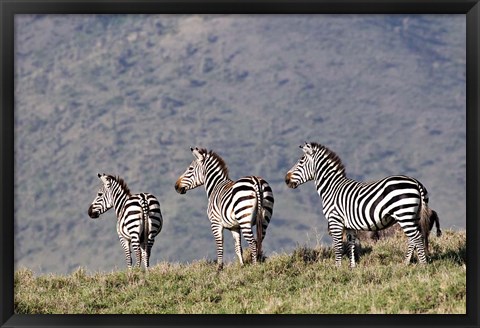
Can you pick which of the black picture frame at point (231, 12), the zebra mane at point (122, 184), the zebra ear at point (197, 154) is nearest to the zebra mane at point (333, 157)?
the zebra ear at point (197, 154)

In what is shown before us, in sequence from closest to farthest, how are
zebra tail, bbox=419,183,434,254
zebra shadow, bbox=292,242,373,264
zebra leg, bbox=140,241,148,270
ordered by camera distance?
zebra tail, bbox=419,183,434,254, zebra shadow, bbox=292,242,373,264, zebra leg, bbox=140,241,148,270

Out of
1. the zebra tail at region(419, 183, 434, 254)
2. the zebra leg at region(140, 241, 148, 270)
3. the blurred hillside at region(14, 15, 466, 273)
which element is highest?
the blurred hillside at region(14, 15, 466, 273)

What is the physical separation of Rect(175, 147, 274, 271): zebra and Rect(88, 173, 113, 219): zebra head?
1.76m

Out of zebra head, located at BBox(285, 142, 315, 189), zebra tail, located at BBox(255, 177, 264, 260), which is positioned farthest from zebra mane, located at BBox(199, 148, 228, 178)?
zebra head, located at BBox(285, 142, 315, 189)

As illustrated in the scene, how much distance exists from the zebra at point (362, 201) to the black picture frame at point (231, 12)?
4179 millimetres

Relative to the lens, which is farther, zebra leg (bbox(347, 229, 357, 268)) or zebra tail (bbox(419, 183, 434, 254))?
zebra leg (bbox(347, 229, 357, 268))

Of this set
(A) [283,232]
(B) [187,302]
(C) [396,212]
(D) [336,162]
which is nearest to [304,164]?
(D) [336,162]

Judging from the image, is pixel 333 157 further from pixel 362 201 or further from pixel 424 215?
pixel 424 215

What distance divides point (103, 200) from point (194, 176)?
2.37 metres

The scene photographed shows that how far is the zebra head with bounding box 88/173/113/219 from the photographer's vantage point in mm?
21891

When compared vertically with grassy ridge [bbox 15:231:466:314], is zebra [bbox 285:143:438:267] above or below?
above

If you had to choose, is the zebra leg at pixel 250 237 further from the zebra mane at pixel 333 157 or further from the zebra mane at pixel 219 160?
the zebra mane at pixel 333 157

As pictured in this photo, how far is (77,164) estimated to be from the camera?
173125mm

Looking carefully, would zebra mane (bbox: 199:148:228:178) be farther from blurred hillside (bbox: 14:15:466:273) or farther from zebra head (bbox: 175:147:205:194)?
blurred hillside (bbox: 14:15:466:273)
